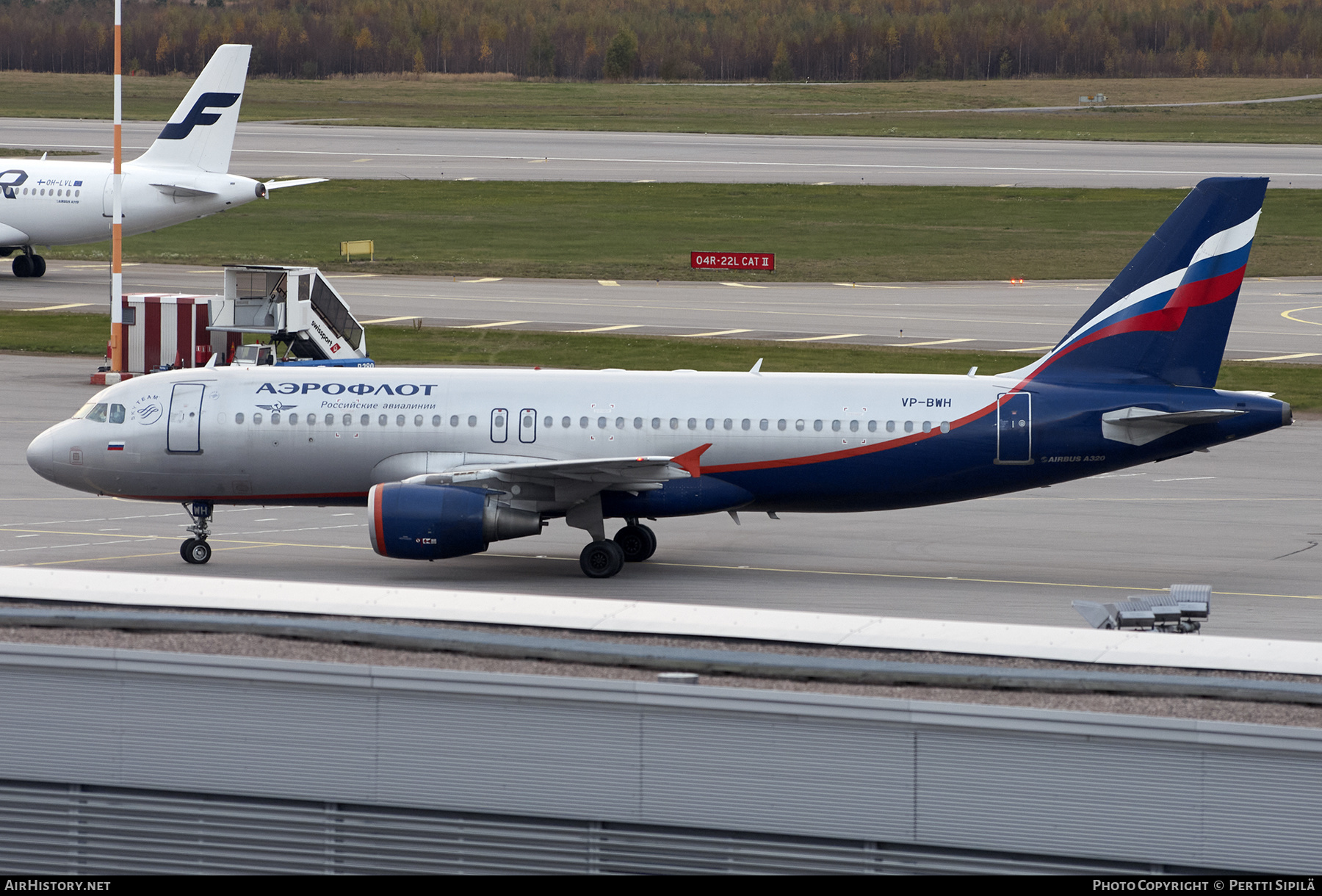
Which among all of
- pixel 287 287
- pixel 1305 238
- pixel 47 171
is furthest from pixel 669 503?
pixel 1305 238

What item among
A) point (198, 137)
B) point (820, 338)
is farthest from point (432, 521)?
point (198, 137)

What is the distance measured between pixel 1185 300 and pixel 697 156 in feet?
328

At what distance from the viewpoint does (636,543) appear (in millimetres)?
32094

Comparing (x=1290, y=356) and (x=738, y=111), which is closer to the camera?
(x=1290, y=356)

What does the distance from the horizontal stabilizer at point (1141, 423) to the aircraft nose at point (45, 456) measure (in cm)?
2110

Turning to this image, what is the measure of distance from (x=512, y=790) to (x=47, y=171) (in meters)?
66.9

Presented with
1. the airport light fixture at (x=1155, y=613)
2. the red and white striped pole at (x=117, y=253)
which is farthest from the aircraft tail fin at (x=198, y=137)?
the airport light fixture at (x=1155, y=613)

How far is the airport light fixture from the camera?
63.5 ft

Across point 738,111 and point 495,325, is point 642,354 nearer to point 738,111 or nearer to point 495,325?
point 495,325

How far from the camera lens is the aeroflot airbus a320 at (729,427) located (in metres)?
30.4

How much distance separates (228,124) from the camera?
233ft

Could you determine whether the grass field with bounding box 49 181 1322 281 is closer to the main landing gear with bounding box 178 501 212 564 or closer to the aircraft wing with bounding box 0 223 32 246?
the aircraft wing with bounding box 0 223 32 246
